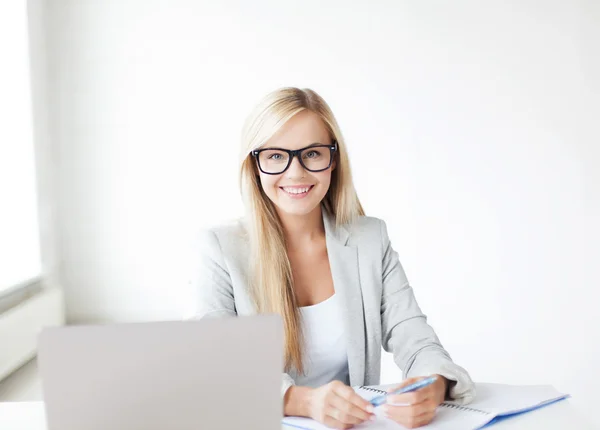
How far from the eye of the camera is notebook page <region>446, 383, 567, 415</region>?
1163 mm

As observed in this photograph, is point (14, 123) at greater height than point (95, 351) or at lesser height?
greater

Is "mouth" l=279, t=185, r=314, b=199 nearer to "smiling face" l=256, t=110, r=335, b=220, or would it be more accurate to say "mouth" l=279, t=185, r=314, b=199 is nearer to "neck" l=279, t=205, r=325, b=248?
"smiling face" l=256, t=110, r=335, b=220

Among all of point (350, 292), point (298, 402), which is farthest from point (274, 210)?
point (298, 402)

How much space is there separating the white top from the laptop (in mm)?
889

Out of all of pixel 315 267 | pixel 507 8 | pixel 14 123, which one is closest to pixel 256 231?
pixel 315 267

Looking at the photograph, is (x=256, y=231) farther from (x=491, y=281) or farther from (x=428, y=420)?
(x=491, y=281)

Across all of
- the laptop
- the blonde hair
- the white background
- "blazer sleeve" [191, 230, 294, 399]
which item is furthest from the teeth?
the white background

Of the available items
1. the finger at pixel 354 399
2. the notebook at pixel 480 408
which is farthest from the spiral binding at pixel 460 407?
the finger at pixel 354 399

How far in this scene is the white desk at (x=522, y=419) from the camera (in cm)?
110

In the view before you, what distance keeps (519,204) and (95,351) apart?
303 cm

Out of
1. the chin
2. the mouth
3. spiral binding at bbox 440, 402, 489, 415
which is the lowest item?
spiral binding at bbox 440, 402, 489, 415

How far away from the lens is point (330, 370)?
165cm

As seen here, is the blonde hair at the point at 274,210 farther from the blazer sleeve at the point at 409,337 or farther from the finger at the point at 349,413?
the finger at the point at 349,413

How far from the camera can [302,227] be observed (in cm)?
176
